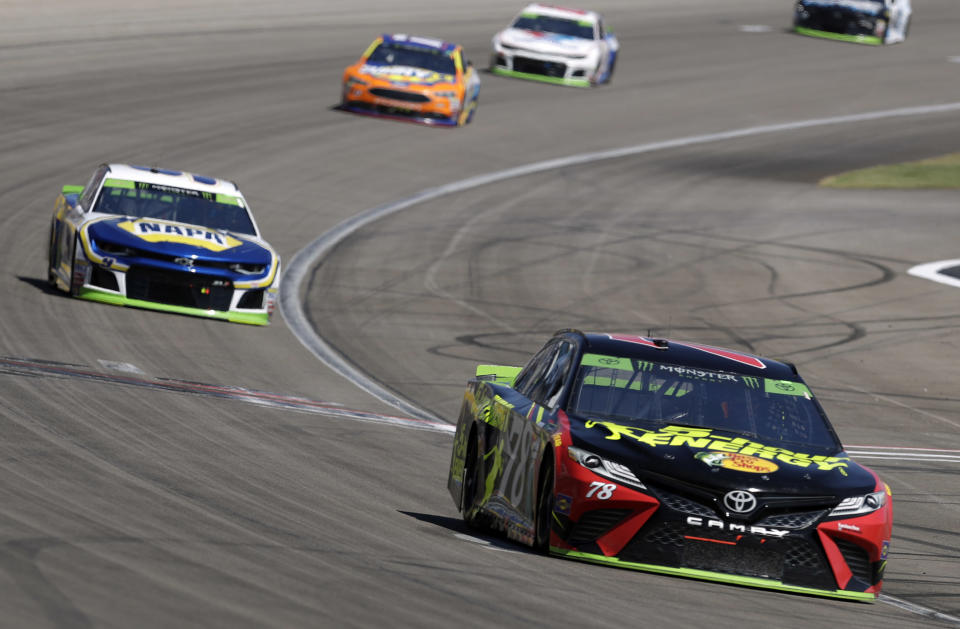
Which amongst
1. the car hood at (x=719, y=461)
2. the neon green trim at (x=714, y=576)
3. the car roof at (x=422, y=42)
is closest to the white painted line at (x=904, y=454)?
the car hood at (x=719, y=461)

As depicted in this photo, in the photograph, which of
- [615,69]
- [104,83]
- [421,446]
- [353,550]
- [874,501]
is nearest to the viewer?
[353,550]

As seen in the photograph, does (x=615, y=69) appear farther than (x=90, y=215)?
Yes

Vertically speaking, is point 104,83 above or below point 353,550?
below

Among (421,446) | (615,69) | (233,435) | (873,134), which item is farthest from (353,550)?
(615,69)

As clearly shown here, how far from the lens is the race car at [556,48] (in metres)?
36.8

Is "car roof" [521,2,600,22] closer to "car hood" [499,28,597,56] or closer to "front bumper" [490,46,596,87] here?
"car hood" [499,28,597,56]

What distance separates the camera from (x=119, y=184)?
727 inches

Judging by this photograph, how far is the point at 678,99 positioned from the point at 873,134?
4.19 metres

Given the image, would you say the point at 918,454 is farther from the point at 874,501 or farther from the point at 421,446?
the point at 874,501

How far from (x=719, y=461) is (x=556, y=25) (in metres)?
29.7

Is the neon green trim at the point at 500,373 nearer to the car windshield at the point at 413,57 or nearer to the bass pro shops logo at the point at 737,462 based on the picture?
the bass pro shops logo at the point at 737,462

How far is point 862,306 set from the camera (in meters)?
20.5

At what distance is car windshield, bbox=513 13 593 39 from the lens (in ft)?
122

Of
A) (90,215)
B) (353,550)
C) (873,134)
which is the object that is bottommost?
(873,134)
